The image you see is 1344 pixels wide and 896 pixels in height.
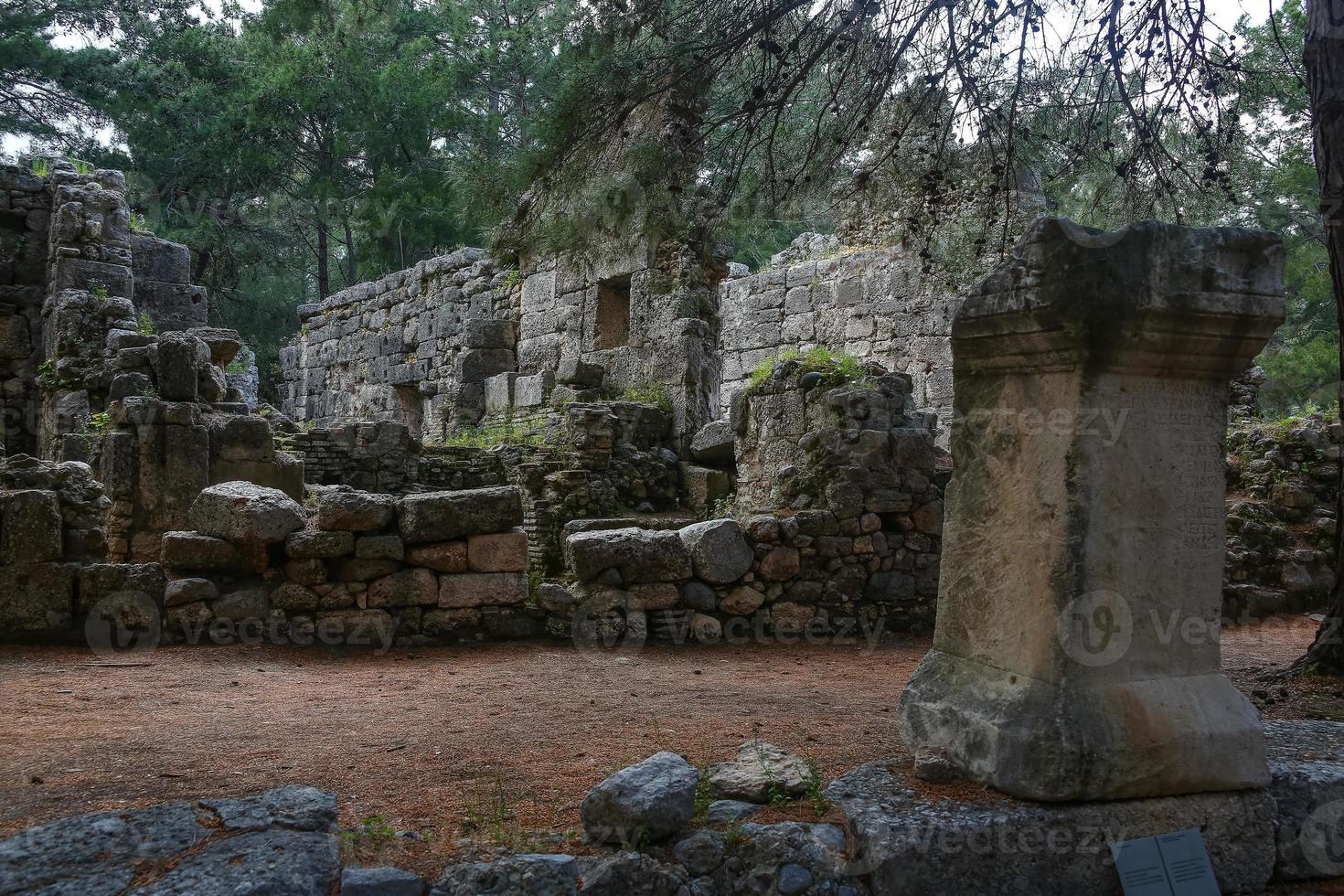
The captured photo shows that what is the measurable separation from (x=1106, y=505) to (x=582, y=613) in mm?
Result: 4038

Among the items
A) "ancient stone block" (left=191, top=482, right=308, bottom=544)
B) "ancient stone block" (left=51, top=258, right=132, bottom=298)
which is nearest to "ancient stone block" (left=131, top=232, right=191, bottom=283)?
"ancient stone block" (left=51, top=258, right=132, bottom=298)

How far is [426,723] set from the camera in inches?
164

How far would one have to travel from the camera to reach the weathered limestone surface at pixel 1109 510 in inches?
107

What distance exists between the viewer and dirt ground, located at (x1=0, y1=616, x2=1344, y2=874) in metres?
3.03

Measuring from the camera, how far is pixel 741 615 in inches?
266

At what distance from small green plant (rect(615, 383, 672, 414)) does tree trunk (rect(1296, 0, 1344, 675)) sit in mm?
8044

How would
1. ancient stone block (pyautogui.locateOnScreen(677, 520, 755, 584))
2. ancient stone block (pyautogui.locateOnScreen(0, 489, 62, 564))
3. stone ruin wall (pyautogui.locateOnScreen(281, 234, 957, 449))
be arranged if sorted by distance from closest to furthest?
ancient stone block (pyautogui.locateOnScreen(0, 489, 62, 564)) < ancient stone block (pyautogui.locateOnScreen(677, 520, 755, 584)) < stone ruin wall (pyautogui.locateOnScreen(281, 234, 957, 449))

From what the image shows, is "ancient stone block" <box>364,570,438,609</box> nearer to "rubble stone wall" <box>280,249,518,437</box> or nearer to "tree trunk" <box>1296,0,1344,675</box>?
"tree trunk" <box>1296,0,1344,675</box>

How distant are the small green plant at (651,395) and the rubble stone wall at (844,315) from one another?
83 centimetres

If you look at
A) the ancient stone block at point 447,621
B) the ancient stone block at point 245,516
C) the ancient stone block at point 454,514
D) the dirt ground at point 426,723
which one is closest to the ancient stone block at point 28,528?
the dirt ground at point 426,723

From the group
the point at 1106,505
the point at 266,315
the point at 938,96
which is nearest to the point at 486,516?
the point at 938,96

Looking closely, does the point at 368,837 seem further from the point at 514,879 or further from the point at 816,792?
the point at 816,792

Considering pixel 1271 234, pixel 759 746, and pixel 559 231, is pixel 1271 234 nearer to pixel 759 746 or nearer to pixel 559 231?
pixel 759 746

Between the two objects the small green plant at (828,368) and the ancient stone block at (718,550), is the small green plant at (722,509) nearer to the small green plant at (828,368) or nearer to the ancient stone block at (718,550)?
the small green plant at (828,368)
